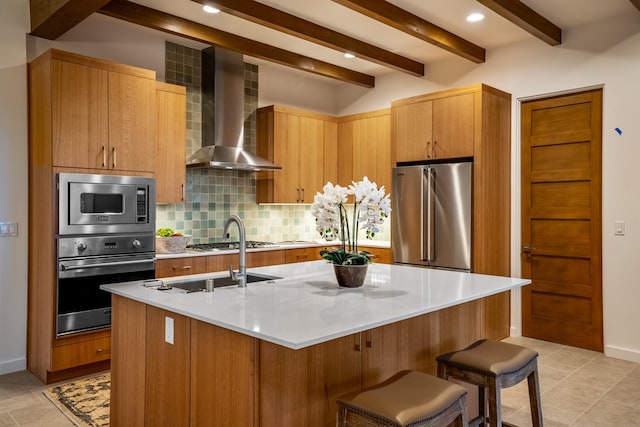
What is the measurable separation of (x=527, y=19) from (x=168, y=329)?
3573 millimetres

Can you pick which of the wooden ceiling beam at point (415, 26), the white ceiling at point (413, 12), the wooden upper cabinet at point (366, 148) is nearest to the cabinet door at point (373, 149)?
the wooden upper cabinet at point (366, 148)

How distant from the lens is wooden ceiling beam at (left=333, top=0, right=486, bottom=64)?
3.58m

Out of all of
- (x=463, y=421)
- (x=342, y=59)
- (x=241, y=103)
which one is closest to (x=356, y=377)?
(x=463, y=421)

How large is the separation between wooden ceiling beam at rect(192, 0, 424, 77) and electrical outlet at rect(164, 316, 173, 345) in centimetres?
231

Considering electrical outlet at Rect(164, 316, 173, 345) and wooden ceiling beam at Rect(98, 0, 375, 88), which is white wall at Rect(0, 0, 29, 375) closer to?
wooden ceiling beam at Rect(98, 0, 375, 88)

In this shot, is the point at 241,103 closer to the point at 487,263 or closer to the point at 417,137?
the point at 417,137

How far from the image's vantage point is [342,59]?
17.4ft

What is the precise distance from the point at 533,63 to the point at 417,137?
4.15 ft

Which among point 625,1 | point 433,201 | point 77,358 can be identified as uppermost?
point 625,1

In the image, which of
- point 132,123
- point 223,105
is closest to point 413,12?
point 223,105

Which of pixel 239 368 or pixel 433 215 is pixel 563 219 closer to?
pixel 433 215

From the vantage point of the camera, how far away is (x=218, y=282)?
274 centimetres

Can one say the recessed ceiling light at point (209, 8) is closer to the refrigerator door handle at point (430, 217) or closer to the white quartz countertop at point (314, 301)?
the white quartz countertop at point (314, 301)

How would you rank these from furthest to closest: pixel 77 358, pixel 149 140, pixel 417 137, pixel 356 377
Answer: pixel 417 137 < pixel 149 140 < pixel 77 358 < pixel 356 377
